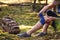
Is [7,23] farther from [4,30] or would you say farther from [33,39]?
[33,39]

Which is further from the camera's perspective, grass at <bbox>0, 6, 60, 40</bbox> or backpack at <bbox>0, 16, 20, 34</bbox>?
backpack at <bbox>0, 16, 20, 34</bbox>

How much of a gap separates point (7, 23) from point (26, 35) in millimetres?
621

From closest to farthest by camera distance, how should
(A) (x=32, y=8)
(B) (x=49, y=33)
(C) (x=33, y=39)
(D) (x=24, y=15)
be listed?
(C) (x=33, y=39), (B) (x=49, y=33), (D) (x=24, y=15), (A) (x=32, y=8)

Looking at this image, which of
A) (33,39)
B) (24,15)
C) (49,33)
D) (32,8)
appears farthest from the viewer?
(32,8)

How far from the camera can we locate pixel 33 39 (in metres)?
5.25

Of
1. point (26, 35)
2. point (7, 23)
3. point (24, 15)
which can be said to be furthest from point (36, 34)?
point (24, 15)

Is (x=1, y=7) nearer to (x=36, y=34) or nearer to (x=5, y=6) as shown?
(x=5, y=6)

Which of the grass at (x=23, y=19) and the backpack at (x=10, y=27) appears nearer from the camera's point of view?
the grass at (x=23, y=19)

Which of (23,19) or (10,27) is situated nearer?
(10,27)

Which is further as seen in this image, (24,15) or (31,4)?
(31,4)

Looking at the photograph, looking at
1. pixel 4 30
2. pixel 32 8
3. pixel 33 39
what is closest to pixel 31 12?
pixel 32 8

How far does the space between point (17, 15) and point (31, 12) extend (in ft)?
1.69

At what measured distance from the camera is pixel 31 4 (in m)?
8.22

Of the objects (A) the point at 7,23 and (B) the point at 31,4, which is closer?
(A) the point at 7,23
